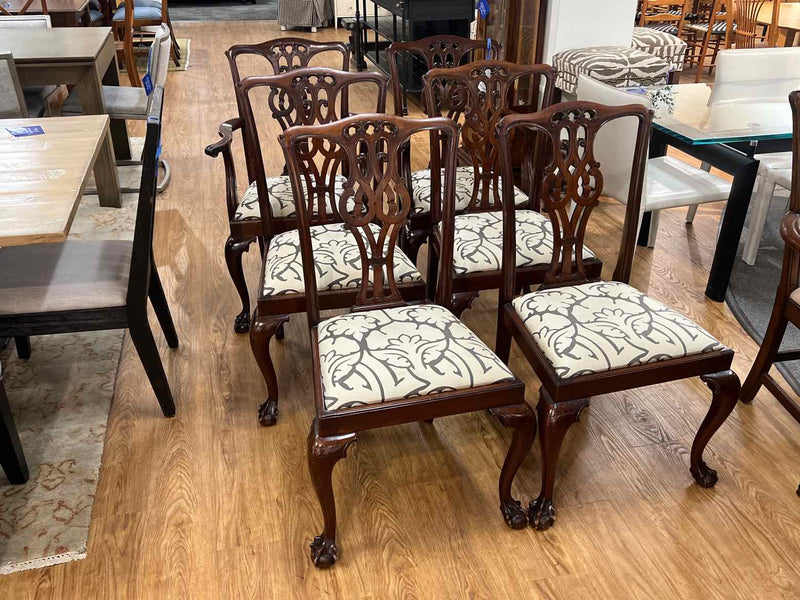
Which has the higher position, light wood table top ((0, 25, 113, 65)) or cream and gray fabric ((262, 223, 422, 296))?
light wood table top ((0, 25, 113, 65))

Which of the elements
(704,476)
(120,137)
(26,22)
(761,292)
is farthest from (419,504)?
(26,22)

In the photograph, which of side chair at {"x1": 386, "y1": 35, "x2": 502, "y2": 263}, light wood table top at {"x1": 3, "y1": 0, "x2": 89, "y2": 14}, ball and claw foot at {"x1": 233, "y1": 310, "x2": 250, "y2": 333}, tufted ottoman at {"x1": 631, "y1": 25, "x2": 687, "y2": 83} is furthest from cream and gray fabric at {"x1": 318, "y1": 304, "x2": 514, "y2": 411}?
light wood table top at {"x1": 3, "y1": 0, "x2": 89, "y2": 14}

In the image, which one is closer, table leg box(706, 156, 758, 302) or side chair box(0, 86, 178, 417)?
side chair box(0, 86, 178, 417)

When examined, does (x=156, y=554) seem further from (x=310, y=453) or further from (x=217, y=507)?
(x=310, y=453)

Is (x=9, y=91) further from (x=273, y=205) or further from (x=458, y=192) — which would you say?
(x=458, y=192)

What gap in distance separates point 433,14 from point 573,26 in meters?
1.66

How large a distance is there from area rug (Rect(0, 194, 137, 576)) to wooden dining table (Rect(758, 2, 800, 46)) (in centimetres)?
595

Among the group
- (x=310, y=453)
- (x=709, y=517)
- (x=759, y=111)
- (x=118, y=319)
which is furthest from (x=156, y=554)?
(x=759, y=111)

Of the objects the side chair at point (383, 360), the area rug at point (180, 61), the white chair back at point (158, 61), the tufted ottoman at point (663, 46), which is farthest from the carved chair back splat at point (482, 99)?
the area rug at point (180, 61)

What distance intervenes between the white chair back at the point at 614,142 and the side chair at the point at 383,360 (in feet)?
3.23

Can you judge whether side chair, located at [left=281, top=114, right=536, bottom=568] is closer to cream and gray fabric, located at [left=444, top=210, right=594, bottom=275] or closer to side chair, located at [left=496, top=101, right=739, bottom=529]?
side chair, located at [left=496, top=101, right=739, bottom=529]

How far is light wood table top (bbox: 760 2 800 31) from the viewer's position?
19.3ft

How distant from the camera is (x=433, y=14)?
493 centimetres

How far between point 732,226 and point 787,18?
449cm
